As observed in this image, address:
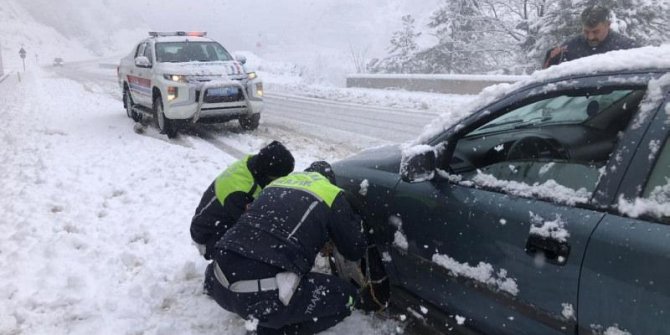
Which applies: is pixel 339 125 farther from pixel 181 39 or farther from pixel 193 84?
pixel 181 39

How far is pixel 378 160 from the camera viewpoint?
9.98 feet

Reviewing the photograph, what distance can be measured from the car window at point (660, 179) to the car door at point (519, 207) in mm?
107

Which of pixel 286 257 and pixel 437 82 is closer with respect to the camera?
pixel 286 257

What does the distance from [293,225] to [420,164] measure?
0.69 meters

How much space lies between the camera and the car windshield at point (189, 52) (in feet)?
31.0

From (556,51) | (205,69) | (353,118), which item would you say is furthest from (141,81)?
(556,51)

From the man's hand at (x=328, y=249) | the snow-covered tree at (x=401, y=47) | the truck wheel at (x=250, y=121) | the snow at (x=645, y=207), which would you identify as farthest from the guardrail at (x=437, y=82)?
the snow at (x=645, y=207)

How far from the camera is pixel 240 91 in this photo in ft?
29.0

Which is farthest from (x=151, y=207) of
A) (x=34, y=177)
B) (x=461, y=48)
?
(x=461, y=48)

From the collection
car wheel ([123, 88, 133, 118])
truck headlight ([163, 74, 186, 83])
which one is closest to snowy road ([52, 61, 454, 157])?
truck headlight ([163, 74, 186, 83])

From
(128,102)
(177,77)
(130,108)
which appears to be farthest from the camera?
(128,102)

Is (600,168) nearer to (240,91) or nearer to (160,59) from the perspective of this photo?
(240,91)

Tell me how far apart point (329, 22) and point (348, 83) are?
8251 centimetres

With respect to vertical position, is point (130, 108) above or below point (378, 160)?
below
